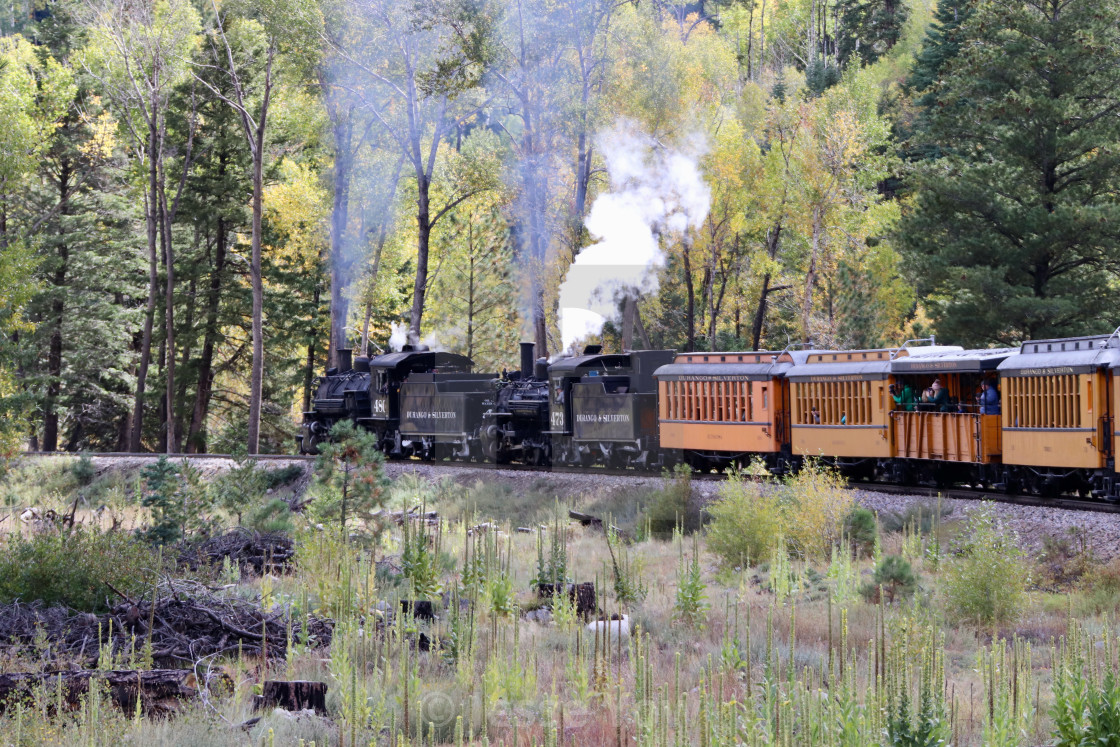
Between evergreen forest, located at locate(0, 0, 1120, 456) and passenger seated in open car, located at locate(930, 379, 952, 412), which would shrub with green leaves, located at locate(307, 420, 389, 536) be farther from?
evergreen forest, located at locate(0, 0, 1120, 456)

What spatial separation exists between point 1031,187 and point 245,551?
21421mm

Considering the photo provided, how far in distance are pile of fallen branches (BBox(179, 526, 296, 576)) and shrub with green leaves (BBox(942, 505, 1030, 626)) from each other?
27.2 ft

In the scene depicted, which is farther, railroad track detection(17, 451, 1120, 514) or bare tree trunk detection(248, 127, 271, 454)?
bare tree trunk detection(248, 127, 271, 454)

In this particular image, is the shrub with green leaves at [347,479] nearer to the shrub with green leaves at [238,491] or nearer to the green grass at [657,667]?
the green grass at [657,667]

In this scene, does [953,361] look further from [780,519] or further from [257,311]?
[257,311]

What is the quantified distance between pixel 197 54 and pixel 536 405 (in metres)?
23.7

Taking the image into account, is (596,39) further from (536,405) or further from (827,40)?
(827,40)

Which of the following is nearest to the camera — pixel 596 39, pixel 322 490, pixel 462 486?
pixel 322 490

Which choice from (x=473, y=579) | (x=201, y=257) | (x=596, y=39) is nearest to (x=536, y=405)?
(x=473, y=579)

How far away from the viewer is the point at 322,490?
14961mm

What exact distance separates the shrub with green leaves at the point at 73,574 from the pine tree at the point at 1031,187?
2072 centimetres

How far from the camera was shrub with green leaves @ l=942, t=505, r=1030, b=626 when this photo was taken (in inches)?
467

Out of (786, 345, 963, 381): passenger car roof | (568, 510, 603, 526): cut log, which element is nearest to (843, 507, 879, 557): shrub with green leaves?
(786, 345, 963, 381): passenger car roof

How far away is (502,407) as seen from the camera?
28141 mm
